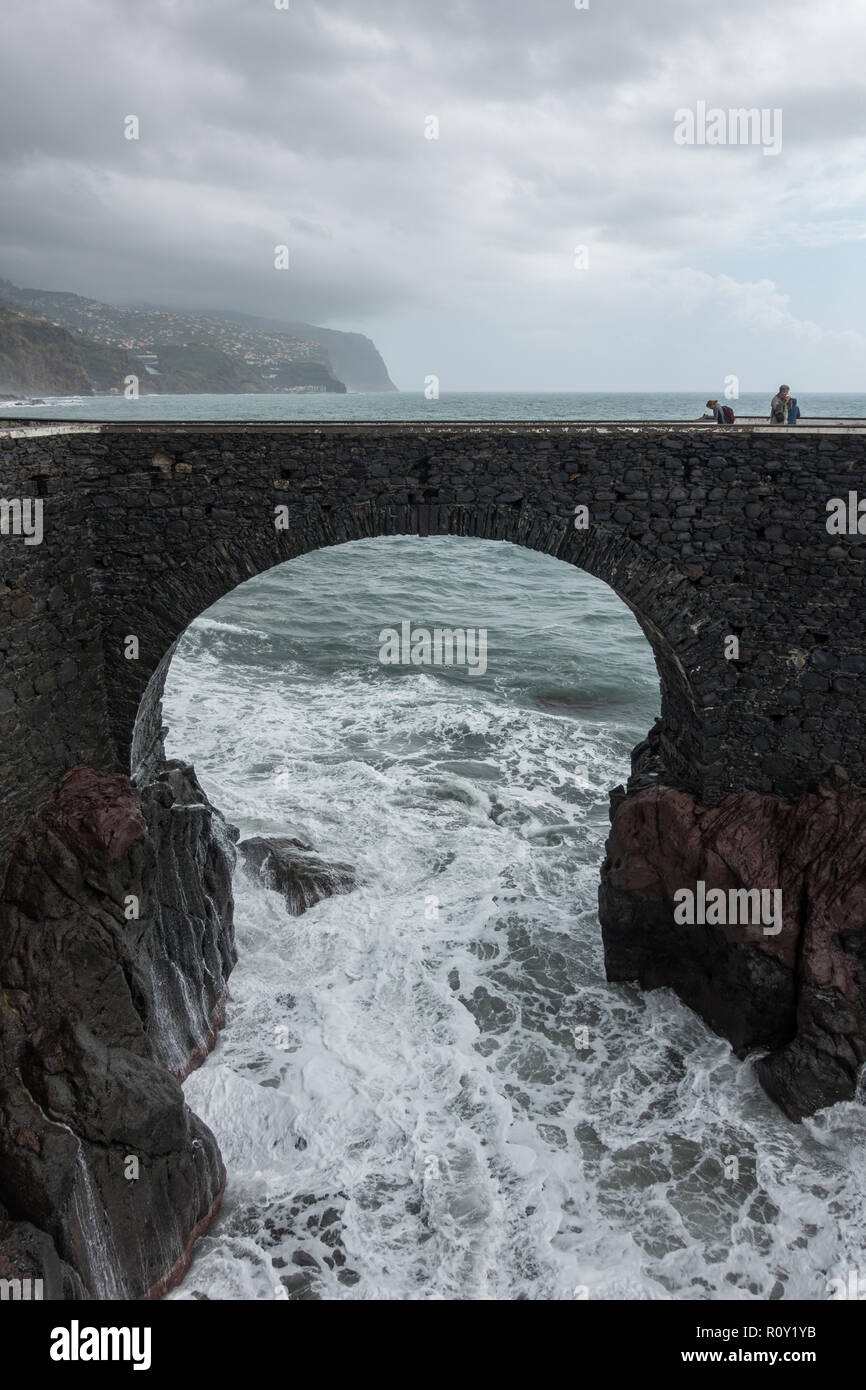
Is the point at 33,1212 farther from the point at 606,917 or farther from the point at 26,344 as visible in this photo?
the point at 26,344

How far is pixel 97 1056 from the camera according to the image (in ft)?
30.9

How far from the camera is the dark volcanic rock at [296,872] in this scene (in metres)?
15.6

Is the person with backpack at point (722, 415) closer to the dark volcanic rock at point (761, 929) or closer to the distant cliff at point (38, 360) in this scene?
the dark volcanic rock at point (761, 929)

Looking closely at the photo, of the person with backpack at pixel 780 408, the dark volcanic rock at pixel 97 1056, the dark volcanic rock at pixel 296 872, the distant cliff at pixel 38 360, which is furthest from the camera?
the distant cliff at pixel 38 360

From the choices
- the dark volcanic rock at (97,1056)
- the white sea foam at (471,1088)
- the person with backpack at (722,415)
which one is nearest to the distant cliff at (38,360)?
the white sea foam at (471,1088)

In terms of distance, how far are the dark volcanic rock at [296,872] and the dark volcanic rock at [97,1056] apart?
3627mm

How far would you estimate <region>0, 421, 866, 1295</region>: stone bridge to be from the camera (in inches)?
443

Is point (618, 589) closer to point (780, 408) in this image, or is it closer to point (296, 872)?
point (780, 408)

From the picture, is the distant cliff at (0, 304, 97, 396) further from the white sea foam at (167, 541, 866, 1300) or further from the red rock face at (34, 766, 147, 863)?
the red rock face at (34, 766, 147, 863)

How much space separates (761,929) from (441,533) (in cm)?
710

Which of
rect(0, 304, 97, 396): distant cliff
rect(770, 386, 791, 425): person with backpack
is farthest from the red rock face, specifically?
rect(0, 304, 97, 396): distant cliff

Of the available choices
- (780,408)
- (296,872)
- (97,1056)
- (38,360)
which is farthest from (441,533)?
(38,360)

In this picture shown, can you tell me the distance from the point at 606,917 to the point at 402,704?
12414 mm

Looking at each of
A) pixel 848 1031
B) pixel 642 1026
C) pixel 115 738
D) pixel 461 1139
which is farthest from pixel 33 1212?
pixel 848 1031
